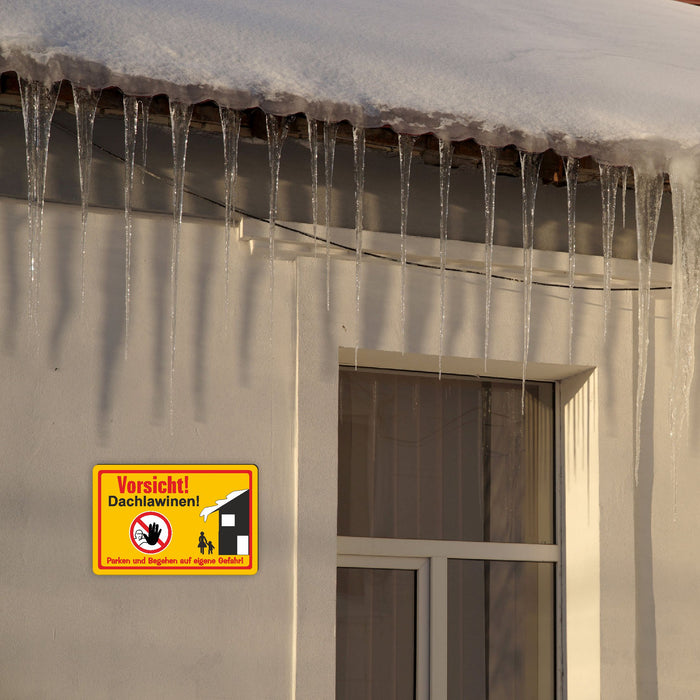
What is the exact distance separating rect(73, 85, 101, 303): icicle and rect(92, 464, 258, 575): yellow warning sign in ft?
2.64

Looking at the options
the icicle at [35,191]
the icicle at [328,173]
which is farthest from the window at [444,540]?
the icicle at [35,191]

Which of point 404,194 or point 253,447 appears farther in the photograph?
point 404,194

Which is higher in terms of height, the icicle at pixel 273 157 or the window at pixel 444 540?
the icicle at pixel 273 157

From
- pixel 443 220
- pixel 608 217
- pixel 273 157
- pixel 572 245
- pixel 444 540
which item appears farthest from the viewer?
pixel 444 540

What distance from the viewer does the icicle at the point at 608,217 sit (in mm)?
5156

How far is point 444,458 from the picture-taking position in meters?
5.89

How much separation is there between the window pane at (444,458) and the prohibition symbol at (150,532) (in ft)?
2.88

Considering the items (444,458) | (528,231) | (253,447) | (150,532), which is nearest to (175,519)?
(150,532)

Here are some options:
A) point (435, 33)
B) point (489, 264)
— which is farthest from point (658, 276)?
point (435, 33)

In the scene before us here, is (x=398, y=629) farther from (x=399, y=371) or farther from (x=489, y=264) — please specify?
(x=489, y=264)

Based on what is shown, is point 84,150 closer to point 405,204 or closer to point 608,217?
point 405,204

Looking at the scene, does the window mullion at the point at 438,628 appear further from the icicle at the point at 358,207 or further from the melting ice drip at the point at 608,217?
the melting ice drip at the point at 608,217

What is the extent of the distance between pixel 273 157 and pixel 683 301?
2.04m

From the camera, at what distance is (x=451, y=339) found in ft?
18.5
